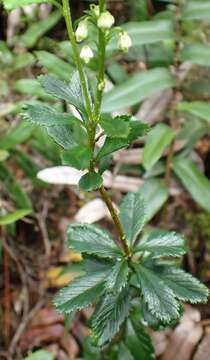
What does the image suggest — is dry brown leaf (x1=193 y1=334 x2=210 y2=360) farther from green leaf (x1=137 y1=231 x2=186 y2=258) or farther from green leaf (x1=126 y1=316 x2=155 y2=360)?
green leaf (x1=137 y1=231 x2=186 y2=258)

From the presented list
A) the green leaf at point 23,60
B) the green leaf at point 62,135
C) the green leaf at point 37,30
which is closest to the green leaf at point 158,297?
the green leaf at point 62,135

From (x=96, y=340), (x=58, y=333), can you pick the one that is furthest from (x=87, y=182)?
(x=58, y=333)

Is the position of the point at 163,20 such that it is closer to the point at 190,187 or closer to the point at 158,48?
the point at 158,48

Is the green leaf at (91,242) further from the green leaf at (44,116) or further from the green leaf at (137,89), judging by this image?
the green leaf at (137,89)

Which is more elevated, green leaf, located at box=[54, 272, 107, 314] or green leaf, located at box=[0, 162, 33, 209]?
green leaf, located at box=[54, 272, 107, 314]

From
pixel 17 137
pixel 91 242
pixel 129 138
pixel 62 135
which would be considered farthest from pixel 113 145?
pixel 17 137

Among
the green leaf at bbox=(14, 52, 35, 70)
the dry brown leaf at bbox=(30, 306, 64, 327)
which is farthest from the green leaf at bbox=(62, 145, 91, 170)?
the green leaf at bbox=(14, 52, 35, 70)
